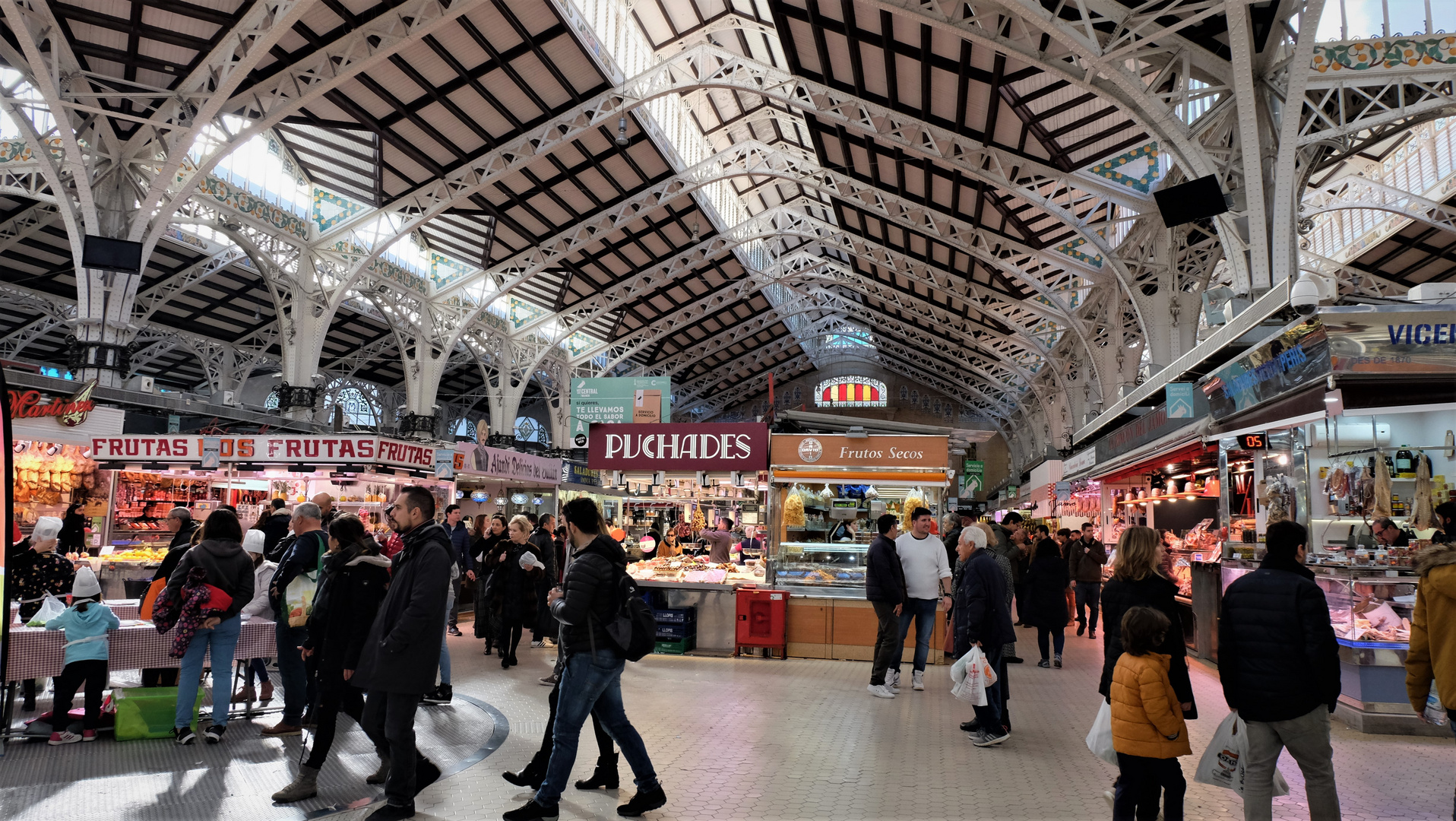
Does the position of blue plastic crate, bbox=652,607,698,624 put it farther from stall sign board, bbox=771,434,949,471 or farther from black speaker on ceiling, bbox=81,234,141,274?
black speaker on ceiling, bbox=81,234,141,274

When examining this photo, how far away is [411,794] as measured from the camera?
A: 4.31m

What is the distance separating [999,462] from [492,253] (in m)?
31.8

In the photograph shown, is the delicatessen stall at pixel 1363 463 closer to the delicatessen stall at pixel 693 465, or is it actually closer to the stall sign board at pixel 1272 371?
the stall sign board at pixel 1272 371

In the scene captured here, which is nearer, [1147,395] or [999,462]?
[1147,395]

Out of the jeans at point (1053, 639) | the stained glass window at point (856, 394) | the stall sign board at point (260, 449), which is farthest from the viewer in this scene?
the stained glass window at point (856, 394)

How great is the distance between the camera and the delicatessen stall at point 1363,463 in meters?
6.53

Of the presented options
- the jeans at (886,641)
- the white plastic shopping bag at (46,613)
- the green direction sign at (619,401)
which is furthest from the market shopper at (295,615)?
the green direction sign at (619,401)

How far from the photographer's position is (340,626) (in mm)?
4832

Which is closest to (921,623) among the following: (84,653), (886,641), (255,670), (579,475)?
(886,641)

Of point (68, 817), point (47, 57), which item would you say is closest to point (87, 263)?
point (47, 57)

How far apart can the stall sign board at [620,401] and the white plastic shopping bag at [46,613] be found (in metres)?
5.68

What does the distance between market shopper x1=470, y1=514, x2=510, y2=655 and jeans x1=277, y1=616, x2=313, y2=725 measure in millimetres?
3228

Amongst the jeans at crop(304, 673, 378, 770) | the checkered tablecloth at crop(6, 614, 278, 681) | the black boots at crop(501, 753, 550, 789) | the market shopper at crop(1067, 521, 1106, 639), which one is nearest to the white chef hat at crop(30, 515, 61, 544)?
the checkered tablecloth at crop(6, 614, 278, 681)

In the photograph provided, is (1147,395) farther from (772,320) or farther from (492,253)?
(772,320)
